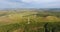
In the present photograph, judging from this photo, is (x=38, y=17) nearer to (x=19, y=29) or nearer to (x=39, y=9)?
(x=39, y=9)

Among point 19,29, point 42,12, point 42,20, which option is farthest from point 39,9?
point 19,29

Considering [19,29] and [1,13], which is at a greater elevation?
[1,13]

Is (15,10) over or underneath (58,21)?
over

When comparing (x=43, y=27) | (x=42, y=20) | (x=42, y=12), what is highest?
(x=42, y=12)

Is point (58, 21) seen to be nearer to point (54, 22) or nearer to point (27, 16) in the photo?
point (54, 22)

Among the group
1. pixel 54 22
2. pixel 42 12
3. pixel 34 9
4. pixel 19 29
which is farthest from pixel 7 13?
pixel 54 22
